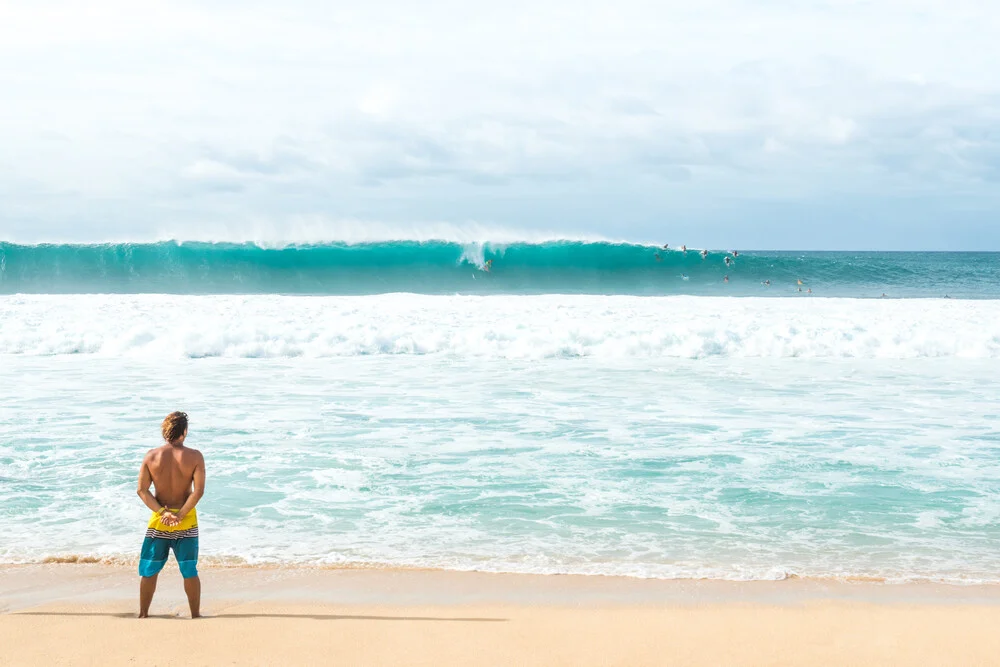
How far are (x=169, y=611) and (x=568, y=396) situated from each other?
5609 mm

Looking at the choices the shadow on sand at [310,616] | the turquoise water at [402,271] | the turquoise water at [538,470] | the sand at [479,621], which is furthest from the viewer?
the turquoise water at [402,271]

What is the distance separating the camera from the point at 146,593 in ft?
10.3

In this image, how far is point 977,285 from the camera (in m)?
37.1

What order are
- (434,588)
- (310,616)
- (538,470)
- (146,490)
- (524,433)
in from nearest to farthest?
(146,490), (310,616), (434,588), (538,470), (524,433)

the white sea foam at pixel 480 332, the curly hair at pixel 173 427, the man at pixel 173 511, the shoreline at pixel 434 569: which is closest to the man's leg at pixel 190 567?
the man at pixel 173 511

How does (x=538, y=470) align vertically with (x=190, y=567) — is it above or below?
below

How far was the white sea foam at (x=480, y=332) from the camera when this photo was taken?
1180cm

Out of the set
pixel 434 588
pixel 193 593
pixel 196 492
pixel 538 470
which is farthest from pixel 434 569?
pixel 538 470

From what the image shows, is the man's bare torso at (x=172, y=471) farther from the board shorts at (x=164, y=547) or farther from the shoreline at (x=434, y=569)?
the shoreline at (x=434, y=569)

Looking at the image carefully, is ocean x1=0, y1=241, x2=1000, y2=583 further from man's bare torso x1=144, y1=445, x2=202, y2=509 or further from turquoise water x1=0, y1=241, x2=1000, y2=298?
turquoise water x1=0, y1=241, x2=1000, y2=298

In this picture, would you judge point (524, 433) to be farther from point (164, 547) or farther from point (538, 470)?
point (164, 547)

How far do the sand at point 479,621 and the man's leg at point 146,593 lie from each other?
0.17ft

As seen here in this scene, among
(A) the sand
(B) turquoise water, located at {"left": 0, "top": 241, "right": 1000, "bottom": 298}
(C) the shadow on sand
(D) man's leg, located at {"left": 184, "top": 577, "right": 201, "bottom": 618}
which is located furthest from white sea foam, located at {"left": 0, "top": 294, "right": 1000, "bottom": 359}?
(B) turquoise water, located at {"left": 0, "top": 241, "right": 1000, "bottom": 298}

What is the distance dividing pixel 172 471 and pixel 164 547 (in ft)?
0.99
